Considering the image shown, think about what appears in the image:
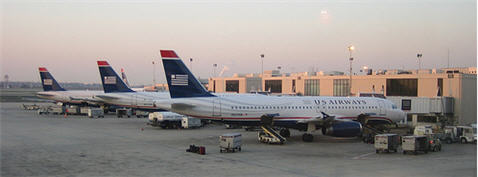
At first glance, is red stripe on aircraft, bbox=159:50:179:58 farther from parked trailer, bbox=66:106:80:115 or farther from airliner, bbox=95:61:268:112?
parked trailer, bbox=66:106:80:115

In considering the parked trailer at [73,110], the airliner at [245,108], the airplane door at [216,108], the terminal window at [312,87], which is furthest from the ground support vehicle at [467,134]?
the parked trailer at [73,110]

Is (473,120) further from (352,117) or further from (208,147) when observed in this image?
(208,147)

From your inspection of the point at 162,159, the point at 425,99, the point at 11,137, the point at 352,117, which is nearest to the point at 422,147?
the point at 352,117

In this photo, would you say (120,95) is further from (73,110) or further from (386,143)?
(386,143)

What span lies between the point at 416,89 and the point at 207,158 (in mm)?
33549

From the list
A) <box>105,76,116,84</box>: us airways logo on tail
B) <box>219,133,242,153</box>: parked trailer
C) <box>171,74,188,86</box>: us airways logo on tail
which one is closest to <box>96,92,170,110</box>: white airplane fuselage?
<box>105,76,116,84</box>: us airways logo on tail

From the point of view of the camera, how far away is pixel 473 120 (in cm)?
4781

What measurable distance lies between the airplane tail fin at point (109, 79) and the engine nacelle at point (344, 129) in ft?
106

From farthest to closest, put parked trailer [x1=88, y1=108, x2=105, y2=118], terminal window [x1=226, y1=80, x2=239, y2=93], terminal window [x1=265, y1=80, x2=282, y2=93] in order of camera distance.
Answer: terminal window [x1=226, y1=80, x2=239, y2=93], terminal window [x1=265, y1=80, x2=282, y2=93], parked trailer [x1=88, y1=108, x2=105, y2=118]

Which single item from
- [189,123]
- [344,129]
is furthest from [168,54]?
[344,129]

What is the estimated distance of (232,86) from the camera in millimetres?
84375

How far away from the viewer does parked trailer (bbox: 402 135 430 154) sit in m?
28.5

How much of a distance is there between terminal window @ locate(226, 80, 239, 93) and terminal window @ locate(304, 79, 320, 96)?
20095 millimetres

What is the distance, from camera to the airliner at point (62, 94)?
7562 centimetres
